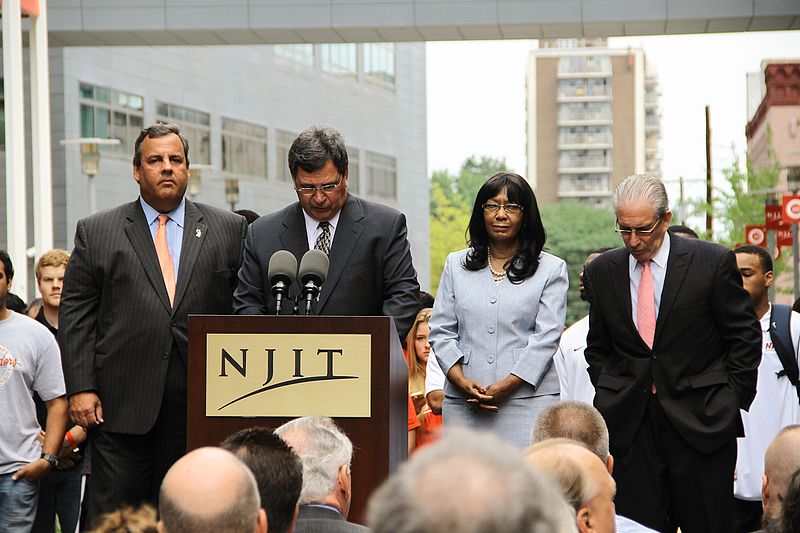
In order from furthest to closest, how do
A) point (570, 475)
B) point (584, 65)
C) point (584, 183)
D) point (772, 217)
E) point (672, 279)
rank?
point (584, 183)
point (584, 65)
point (772, 217)
point (672, 279)
point (570, 475)

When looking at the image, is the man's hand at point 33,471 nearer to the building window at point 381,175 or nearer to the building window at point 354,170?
the building window at point 354,170

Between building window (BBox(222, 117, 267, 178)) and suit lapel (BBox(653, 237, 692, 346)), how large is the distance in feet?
118

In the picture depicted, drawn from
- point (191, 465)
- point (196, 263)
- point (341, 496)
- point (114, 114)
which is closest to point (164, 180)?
point (196, 263)

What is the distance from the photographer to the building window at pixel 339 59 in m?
48.6

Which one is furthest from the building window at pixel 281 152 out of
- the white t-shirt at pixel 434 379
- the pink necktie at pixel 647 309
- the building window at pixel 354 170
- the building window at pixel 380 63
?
the pink necktie at pixel 647 309

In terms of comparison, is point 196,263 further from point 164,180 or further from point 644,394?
point 644,394

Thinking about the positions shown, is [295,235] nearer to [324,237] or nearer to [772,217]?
[324,237]

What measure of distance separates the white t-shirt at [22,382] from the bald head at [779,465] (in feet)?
13.6

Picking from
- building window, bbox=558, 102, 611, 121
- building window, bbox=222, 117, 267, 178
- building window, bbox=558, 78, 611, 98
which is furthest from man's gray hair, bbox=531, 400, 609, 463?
building window, bbox=558, 102, 611, 121

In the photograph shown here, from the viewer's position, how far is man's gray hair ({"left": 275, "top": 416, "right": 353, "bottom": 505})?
428 cm

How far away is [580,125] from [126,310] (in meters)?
158

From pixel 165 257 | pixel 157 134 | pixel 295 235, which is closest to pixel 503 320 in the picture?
pixel 295 235

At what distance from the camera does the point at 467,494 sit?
1.86 m

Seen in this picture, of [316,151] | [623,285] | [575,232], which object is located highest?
[316,151]
